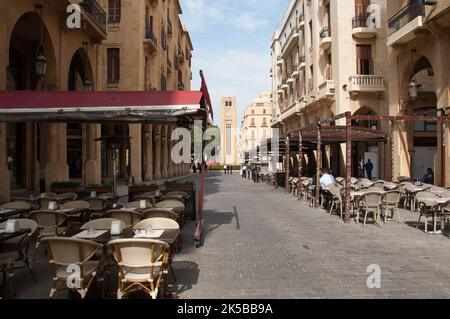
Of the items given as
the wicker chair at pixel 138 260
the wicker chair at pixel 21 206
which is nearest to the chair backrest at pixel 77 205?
the wicker chair at pixel 21 206

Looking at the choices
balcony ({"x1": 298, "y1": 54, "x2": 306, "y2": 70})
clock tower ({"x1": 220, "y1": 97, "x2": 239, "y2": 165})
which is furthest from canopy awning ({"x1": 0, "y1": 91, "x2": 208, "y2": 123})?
clock tower ({"x1": 220, "y1": 97, "x2": 239, "y2": 165})

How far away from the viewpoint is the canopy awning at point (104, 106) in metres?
8.16

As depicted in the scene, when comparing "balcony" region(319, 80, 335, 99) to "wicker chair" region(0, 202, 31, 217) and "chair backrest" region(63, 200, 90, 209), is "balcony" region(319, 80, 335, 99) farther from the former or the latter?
"wicker chair" region(0, 202, 31, 217)

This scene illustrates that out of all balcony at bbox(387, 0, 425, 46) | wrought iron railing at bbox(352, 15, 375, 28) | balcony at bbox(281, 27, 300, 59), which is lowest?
balcony at bbox(387, 0, 425, 46)

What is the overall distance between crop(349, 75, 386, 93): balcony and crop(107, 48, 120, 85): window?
620 inches

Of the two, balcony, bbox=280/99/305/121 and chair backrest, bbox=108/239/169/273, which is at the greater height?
balcony, bbox=280/99/305/121

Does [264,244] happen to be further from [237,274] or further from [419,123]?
[419,123]

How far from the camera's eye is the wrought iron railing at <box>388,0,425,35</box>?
1584 cm

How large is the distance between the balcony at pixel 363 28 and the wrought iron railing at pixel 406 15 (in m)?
5.79

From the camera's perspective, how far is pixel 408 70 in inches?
731

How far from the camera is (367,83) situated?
960 inches
